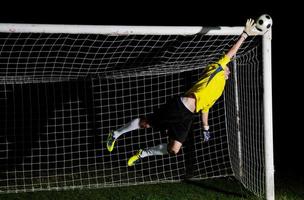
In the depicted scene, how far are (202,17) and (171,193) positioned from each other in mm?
7470

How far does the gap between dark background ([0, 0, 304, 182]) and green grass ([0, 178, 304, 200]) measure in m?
3.99

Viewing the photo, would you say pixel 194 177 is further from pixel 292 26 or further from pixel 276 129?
pixel 292 26

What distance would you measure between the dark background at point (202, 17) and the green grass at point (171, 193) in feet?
13.1

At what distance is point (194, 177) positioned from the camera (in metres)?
6.71

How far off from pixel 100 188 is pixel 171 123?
5.01ft

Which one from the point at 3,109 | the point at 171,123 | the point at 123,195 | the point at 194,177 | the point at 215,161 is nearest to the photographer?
the point at 171,123

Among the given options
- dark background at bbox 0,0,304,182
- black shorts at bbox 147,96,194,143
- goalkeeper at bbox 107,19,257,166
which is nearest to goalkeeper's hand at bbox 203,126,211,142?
goalkeeper at bbox 107,19,257,166

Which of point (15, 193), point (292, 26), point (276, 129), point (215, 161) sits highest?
point (292, 26)

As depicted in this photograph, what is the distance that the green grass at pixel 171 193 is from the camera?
18.9 ft

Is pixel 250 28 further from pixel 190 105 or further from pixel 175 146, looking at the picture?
pixel 175 146

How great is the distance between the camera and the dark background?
10898 mm

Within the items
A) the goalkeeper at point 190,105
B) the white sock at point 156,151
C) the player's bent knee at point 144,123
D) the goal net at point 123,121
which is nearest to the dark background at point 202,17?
the goal net at point 123,121

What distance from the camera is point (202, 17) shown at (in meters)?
12.5

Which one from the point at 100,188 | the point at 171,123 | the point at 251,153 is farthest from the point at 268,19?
the point at 100,188
